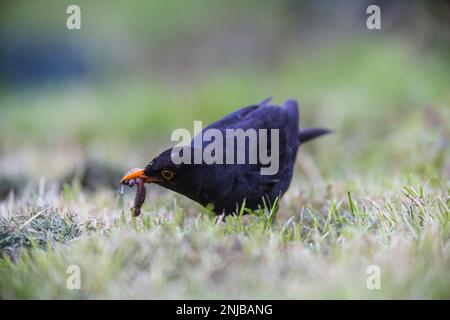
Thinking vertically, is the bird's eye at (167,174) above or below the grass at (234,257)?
above

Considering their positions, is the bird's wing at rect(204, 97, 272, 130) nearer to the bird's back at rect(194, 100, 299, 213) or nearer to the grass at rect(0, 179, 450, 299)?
the bird's back at rect(194, 100, 299, 213)

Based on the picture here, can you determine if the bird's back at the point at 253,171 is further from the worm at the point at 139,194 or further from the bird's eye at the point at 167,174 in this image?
the worm at the point at 139,194

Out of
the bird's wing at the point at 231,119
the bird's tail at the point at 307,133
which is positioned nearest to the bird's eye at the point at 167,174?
the bird's wing at the point at 231,119

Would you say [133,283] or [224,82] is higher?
[224,82]

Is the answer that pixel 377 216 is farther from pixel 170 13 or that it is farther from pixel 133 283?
pixel 170 13

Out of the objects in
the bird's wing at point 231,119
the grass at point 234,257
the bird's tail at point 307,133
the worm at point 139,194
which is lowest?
the grass at point 234,257

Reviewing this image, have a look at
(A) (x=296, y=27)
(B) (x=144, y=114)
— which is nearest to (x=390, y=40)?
(A) (x=296, y=27)

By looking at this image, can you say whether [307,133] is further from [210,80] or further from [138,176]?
[210,80]
